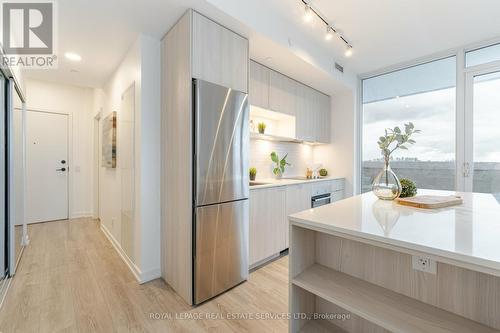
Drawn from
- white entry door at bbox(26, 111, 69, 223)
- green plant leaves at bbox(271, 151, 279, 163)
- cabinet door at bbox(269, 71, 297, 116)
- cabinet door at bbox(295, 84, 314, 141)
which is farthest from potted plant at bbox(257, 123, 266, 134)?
white entry door at bbox(26, 111, 69, 223)

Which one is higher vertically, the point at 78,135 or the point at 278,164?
the point at 78,135

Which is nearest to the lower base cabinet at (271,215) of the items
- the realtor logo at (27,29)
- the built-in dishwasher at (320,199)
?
the built-in dishwasher at (320,199)

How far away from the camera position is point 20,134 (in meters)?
2.79

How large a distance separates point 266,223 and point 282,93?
6.06ft

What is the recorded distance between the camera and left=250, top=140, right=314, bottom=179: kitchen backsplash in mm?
3418

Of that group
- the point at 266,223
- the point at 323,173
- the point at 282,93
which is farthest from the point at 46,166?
the point at 323,173

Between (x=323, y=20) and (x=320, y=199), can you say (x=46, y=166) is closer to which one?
(x=320, y=199)

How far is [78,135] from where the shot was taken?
4.71 metres

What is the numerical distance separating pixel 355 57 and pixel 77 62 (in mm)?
3962

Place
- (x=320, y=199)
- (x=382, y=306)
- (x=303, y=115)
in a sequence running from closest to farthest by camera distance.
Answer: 1. (x=382, y=306)
2. (x=320, y=199)
3. (x=303, y=115)

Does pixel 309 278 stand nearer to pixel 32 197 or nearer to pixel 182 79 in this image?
pixel 182 79

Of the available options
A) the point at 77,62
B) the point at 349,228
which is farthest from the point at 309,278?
the point at 77,62

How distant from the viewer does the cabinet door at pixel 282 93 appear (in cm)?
309

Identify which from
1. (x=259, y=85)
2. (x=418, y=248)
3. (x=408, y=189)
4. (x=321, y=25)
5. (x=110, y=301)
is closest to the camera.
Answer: (x=418, y=248)
